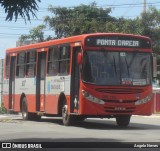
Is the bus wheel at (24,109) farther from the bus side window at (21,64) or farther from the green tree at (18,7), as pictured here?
the green tree at (18,7)

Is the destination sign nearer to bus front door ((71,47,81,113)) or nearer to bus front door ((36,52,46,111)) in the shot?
bus front door ((71,47,81,113))

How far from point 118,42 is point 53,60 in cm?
330

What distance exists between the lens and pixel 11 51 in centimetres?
2686

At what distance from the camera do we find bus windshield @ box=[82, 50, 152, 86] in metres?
19.7

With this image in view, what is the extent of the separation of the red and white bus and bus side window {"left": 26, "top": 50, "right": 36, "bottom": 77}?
5.21ft

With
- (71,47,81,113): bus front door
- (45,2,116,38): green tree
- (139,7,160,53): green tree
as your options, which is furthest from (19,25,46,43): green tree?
(71,47,81,113): bus front door

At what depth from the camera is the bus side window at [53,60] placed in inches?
867

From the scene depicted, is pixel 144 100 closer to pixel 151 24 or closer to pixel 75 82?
pixel 75 82

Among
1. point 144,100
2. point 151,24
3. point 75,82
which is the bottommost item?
point 144,100

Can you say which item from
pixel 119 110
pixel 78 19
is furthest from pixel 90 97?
pixel 78 19

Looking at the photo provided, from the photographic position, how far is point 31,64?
957 inches

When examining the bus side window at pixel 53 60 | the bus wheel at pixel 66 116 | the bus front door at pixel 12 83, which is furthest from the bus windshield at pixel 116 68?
the bus front door at pixel 12 83

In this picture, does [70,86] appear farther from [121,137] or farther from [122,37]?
[121,137]

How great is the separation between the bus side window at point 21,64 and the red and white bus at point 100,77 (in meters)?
2.84
